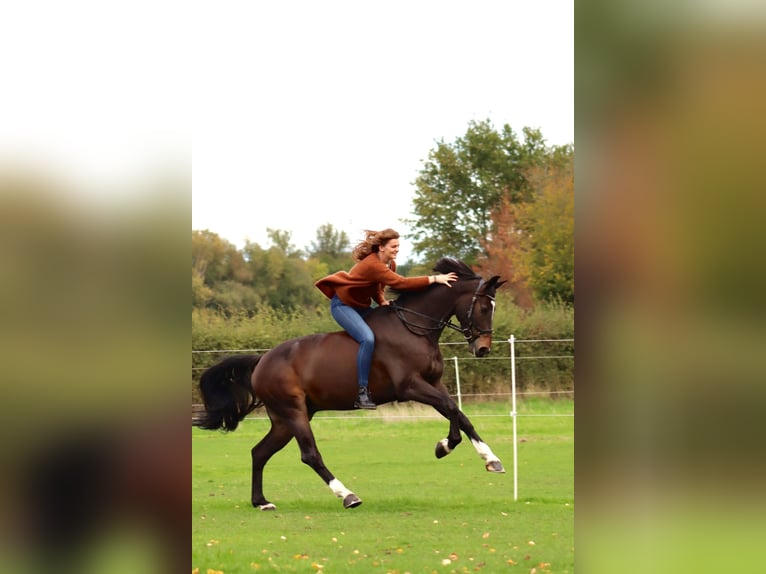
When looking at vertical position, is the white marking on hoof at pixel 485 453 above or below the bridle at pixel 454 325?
below

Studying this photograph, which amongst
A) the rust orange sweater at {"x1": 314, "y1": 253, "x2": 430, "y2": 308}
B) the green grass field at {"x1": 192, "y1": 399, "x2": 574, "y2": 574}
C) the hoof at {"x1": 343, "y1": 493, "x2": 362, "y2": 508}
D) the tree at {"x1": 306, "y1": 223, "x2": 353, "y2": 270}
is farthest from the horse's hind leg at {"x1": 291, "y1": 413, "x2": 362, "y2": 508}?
the tree at {"x1": 306, "y1": 223, "x2": 353, "y2": 270}

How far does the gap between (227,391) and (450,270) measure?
2327mm

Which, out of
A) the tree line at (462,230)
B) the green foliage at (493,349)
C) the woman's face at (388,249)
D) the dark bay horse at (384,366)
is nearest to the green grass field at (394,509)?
the dark bay horse at (384,366)

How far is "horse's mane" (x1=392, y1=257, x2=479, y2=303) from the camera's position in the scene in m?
7.71

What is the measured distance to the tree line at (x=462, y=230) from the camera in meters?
34.0

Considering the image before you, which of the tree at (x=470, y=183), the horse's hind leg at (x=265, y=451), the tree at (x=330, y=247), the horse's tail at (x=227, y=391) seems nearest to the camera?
the horse's hind leg at (x=265, y=451)

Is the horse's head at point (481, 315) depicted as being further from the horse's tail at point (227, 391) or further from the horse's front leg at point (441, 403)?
the horse's tail at point (227, 391)

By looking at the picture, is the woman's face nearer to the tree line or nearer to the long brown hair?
the long brown hair

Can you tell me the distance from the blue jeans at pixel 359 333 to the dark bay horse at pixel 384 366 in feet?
0.26

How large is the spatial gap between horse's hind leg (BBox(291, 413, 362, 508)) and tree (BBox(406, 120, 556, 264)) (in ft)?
97.9
